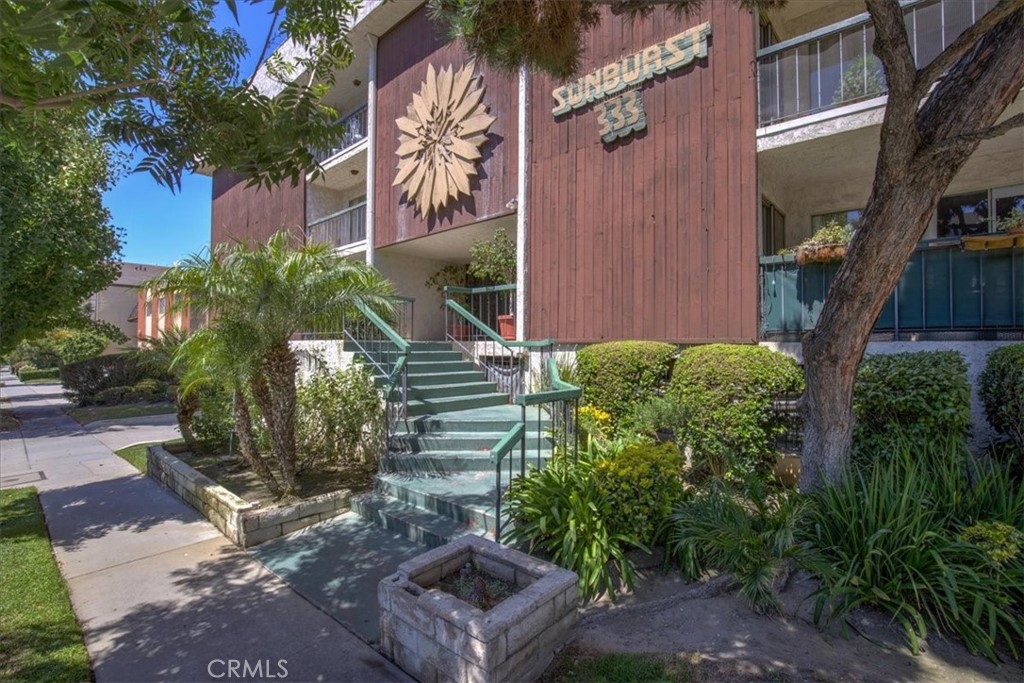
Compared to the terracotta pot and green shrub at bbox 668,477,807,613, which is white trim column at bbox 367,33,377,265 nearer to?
the terracotta pot

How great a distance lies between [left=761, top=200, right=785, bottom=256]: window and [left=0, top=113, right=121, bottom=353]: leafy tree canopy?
38.6 ft

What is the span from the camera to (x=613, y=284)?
24.8ft

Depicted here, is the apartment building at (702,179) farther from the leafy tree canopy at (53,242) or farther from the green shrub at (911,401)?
the leafy tree canopy at (53,242)

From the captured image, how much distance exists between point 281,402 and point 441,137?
7.10 metres

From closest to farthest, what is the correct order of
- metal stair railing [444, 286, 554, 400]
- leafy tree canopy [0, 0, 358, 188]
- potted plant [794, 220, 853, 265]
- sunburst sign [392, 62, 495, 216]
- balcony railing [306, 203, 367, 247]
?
leafy tree canopy [0, 0, 358, 188], potted plant [794, 220, 853, 265], metal stair railing [444, 286, 554, 400], sunburst sign [392, 62, 495, 216], balcony railing [306, 203, 367, 247]

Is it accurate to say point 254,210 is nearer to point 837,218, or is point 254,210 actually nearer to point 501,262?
point 501,262

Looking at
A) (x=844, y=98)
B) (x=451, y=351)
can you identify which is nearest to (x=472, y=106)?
(x=451, y=351)

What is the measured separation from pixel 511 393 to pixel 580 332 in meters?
1.66

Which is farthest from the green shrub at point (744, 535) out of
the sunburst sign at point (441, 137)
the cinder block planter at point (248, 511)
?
the sunburst sign at point (441, 137)

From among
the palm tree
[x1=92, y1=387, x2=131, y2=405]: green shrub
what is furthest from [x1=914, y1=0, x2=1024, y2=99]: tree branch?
[x1=92, y1=387, x2=131, y2=405]: green shrub

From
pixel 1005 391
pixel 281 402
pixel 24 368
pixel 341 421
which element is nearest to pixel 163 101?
pixel 281 402

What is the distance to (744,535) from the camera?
3475 mm

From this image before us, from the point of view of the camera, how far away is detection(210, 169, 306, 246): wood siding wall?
569 inches

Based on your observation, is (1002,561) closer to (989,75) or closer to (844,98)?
(989,75)
